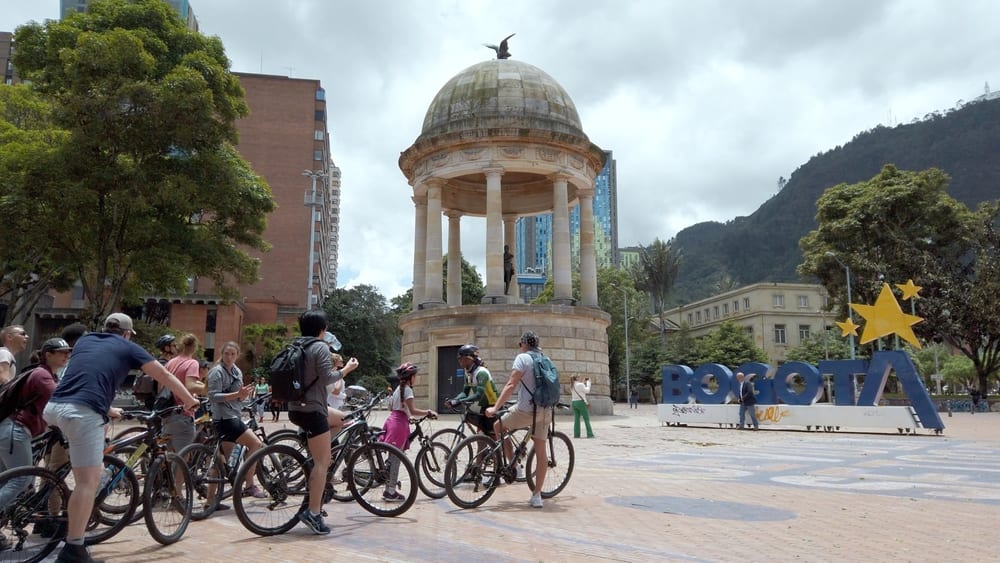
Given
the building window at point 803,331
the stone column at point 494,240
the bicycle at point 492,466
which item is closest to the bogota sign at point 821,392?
the stone column at point 494,240

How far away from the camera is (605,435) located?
19.2 meters

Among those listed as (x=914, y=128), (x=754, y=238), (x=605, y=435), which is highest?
(x=914, y=128)

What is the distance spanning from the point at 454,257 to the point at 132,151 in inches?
583

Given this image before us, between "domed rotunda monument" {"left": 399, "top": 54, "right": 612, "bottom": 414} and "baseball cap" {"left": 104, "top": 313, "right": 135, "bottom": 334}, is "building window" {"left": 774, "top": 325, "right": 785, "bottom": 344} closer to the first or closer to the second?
"domed rotunda monument" {"left": 399, "top": 54, "right": 612, "bottom": 414}

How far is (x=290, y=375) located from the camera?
20.4 ft

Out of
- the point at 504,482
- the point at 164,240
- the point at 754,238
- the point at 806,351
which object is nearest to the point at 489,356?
the point at 164,240

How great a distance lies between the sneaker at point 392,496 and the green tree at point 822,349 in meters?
64.6

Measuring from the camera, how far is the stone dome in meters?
28.9

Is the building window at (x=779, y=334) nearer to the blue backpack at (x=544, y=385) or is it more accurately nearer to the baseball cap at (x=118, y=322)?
the blue backpack at (x=544, y=385)

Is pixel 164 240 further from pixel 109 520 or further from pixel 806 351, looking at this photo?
pixel 806 351

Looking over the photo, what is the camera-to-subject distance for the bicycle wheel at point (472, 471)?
7832 mm

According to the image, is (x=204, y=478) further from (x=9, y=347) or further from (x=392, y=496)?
(x=9, y=347)

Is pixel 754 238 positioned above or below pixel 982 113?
below

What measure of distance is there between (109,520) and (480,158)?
78.7ft
